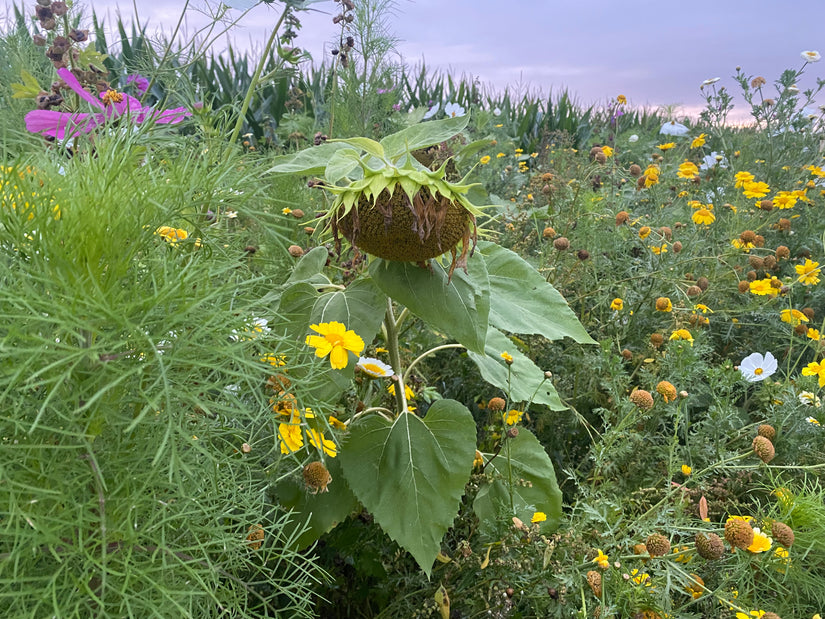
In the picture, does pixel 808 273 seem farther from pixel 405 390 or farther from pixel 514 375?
pixel 405 390

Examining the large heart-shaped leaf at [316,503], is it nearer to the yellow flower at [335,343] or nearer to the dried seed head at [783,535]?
the yellow flower at [335,343]

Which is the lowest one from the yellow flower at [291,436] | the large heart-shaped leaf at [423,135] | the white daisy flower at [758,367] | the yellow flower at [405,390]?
the white daisy flower at [758,367]

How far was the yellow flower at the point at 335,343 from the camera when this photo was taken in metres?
0.92

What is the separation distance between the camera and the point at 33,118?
121 centimetres

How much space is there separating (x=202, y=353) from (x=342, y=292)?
1.52 ft

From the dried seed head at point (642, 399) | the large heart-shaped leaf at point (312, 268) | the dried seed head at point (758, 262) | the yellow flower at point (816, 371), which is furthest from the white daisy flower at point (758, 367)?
the large heart-shaped leaf at point (312, 268)

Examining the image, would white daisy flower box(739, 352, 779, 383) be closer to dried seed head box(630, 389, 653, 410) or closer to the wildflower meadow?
the wildflower meadow

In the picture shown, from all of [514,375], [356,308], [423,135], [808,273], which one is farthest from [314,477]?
[808,273]

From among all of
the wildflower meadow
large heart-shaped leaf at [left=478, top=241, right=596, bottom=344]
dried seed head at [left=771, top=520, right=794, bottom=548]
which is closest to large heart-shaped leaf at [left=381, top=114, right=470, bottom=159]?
the wildflower meadow

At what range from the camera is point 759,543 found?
1.06m

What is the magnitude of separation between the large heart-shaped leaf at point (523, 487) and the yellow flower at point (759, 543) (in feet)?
1.19

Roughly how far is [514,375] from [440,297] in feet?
1.31

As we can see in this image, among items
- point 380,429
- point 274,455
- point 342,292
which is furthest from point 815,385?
point 274,455

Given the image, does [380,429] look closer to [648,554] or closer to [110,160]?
[648,554]
